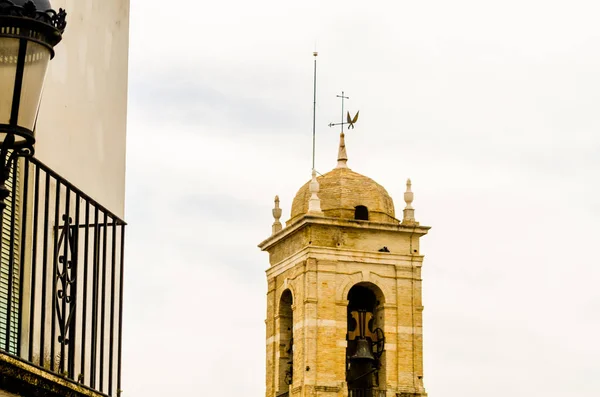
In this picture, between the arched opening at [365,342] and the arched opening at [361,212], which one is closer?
the arched opening at [365,342]

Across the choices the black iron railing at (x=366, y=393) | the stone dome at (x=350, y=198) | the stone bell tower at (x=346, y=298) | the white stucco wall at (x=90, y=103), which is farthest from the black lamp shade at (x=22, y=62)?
the stone dome at (x=350, y=198)

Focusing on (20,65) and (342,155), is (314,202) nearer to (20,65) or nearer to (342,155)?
(342,155)

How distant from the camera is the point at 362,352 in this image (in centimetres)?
4481

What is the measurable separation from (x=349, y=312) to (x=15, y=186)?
3882 cm

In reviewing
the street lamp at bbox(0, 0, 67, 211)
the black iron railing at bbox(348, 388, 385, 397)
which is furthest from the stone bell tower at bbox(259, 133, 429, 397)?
the street lamp at bbox(0, 0, 67, 211)

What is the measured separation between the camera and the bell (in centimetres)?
4478

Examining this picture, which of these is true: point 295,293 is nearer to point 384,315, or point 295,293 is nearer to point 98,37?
point 384,315

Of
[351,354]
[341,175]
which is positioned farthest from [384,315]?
[341,175]

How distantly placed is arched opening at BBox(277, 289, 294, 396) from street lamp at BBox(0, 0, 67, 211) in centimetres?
3941

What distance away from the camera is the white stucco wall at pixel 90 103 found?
8.46 meters

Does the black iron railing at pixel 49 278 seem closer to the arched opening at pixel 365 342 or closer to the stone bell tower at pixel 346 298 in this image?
the stone bell tower at pixel 346 298

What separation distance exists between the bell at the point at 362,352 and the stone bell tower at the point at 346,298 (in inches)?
1.6

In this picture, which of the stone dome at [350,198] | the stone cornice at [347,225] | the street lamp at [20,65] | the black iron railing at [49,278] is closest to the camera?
the street lamp at [20,65]

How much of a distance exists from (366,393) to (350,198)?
17.8 ft
